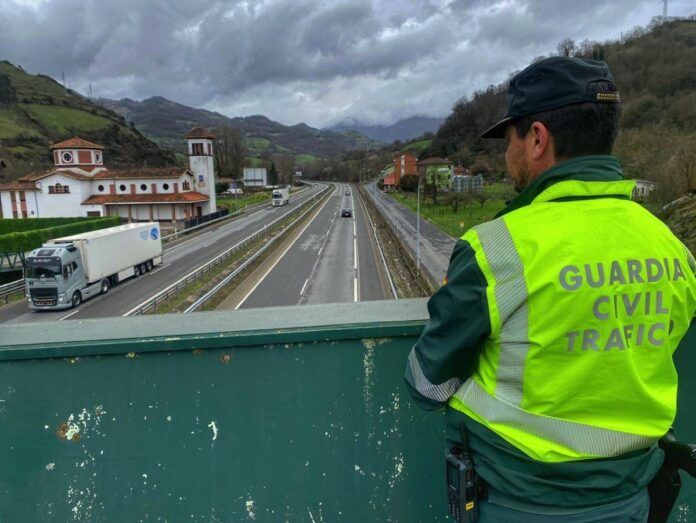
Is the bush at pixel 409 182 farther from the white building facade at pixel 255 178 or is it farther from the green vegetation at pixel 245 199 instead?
the white building facade at pixel 255 178

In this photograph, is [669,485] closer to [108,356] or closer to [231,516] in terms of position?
[231,516]

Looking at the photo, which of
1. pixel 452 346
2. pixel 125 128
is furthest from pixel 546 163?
pixel 125 128

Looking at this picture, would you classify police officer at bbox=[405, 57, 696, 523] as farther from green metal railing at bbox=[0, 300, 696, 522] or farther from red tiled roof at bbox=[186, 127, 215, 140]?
red tiled roof at bbox=[186, 127, 215, 140]

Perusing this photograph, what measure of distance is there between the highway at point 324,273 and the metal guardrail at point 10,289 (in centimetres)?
1022

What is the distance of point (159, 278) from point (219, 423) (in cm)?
2471

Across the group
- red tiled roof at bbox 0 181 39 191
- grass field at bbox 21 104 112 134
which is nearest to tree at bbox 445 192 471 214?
red tiled roof at bbox 0 181 39 191

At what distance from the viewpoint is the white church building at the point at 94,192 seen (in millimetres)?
40719

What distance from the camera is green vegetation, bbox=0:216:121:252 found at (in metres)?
25.5

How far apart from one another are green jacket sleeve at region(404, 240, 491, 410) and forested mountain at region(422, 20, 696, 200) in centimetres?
1933

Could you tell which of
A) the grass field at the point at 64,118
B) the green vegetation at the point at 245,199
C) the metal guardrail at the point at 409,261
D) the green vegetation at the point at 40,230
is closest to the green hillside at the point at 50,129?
the grass field at the point at 64,118

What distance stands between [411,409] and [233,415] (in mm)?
807

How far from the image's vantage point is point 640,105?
54656 mm

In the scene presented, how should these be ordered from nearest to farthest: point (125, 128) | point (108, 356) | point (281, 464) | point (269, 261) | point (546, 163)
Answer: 1. point (546, 163)
2. point (108, 356)
3. point (281, 464)
4. point (269, 261)
5. point (125, 128)

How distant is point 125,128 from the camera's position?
102812mm
